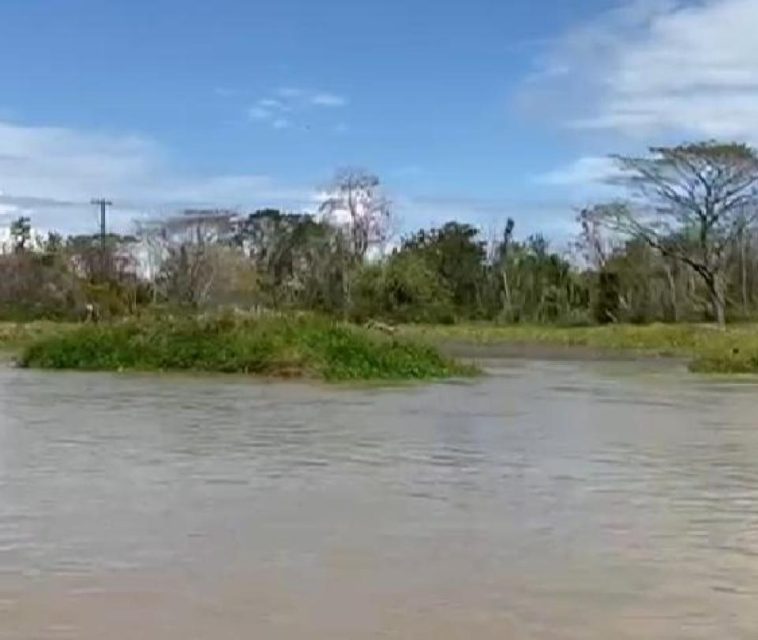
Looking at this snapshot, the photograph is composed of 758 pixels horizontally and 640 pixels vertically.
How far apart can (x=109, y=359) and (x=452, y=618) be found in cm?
2012

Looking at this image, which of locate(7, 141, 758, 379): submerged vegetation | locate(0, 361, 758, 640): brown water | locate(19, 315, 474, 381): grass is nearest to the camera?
locate(0, 361, 758, 640): brown water

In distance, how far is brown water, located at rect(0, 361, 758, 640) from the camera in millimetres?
5434

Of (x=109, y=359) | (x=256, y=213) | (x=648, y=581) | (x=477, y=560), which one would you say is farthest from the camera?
(x=256, y=213)

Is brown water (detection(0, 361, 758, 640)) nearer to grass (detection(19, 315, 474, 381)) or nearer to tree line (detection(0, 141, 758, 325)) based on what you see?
grass (detection(19, 315, 474, 381))

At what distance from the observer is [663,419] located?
612 inches

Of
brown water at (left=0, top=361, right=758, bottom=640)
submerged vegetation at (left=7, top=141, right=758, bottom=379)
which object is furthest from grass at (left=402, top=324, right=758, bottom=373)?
brown water at (left=0, top=361, right=758, bottom=640)

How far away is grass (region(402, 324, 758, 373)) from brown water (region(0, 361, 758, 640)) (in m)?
17.6

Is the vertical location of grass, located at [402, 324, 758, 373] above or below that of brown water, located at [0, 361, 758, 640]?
above

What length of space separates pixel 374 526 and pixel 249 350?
53.1 feet

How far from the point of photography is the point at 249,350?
77.5ft

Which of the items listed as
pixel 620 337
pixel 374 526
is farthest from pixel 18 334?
pixel 374 526

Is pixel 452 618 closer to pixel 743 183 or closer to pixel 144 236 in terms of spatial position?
pixel 743 183

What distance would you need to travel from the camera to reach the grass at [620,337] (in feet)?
111

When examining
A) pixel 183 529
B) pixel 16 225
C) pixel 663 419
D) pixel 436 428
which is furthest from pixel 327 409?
pixel 16 225
